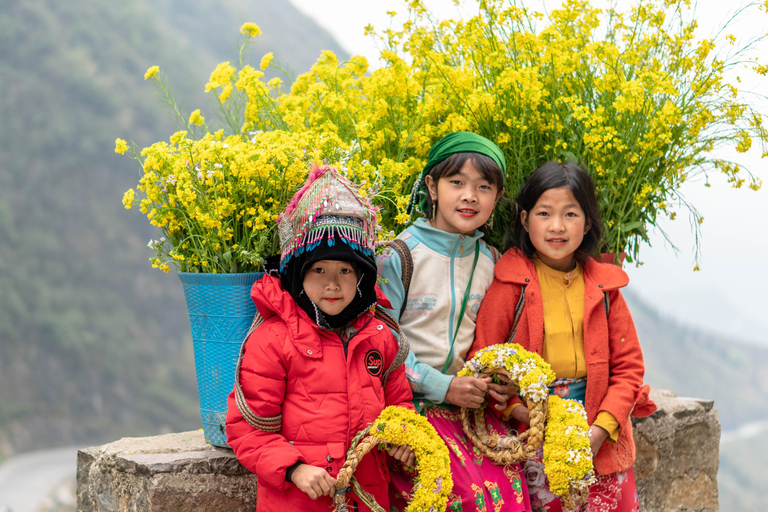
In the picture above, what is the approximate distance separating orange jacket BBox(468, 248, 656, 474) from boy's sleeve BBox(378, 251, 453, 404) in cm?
21

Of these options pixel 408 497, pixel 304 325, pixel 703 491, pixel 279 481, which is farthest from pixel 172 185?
pixel 703 491

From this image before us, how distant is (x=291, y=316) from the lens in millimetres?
2209

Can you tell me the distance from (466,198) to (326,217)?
1.95 feet

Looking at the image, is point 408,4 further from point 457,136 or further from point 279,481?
point 279,481

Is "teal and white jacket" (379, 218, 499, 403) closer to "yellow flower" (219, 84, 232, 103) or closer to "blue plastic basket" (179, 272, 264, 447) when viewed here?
"blue plastic basket" (179, 272, 264, 447)

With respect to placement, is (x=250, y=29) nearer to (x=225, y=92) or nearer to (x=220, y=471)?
(x=225, y=92)

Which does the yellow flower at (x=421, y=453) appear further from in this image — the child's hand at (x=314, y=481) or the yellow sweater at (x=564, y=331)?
the yellow sweater at (x=564, y=331)

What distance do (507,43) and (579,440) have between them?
1.98m

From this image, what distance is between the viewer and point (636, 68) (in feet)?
11.1

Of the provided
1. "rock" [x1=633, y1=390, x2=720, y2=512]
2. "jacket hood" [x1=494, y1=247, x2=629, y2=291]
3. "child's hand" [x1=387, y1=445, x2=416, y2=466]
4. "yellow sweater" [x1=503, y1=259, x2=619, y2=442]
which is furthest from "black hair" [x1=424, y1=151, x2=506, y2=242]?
"rock" [x1=633, y1=390, x2=720, y2=512]

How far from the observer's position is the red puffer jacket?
2.14 m

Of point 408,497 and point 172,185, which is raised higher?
point 172,185

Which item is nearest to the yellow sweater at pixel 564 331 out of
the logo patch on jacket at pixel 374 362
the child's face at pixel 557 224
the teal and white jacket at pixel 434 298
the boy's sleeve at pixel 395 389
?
the child's face at pixel 557 224

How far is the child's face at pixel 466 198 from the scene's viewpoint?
2.59 metres
